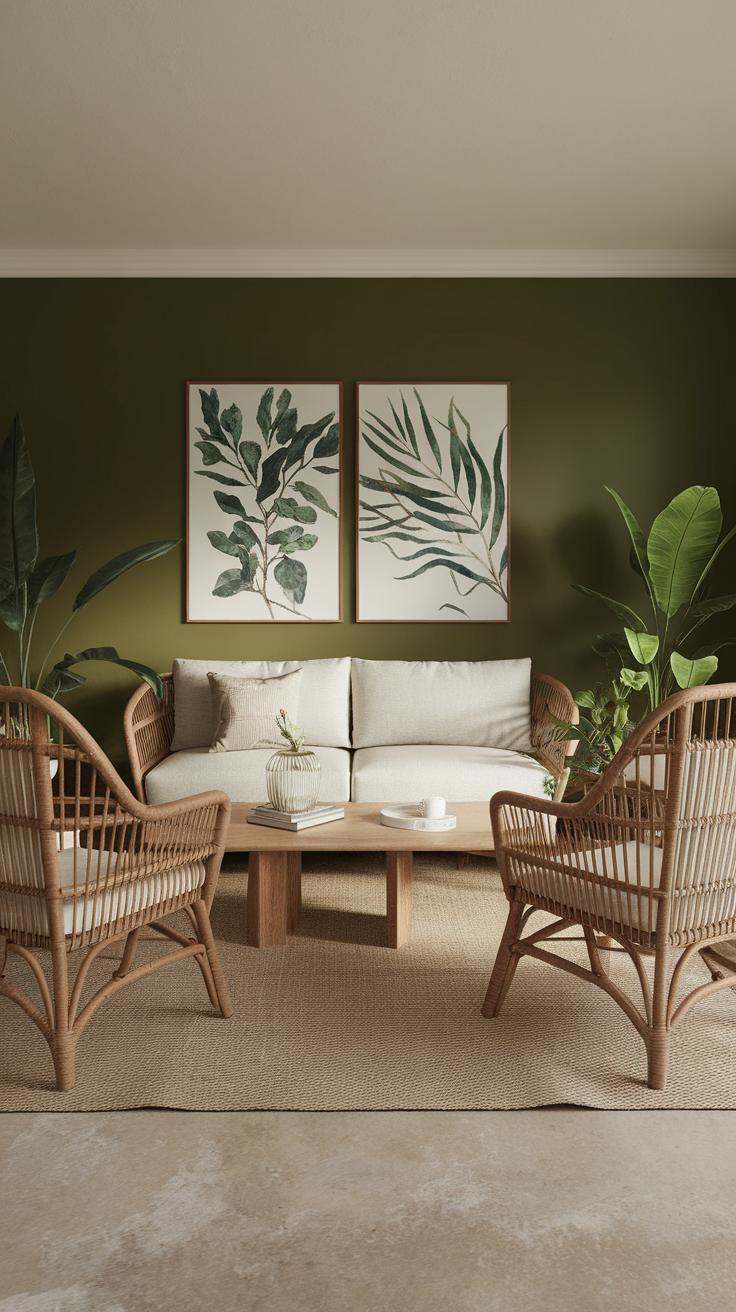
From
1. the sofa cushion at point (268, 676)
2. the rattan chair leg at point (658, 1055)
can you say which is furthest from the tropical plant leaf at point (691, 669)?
the rattan chair leg at point (658, 1055)

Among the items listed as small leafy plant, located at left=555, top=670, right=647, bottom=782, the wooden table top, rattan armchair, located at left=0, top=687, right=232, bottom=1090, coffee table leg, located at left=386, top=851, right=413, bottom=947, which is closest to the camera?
rattan armchair, located at left=0, top=687, right=232, bottom=1090

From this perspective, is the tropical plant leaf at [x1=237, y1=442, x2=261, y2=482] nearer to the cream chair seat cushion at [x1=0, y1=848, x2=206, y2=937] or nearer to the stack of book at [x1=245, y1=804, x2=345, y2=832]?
the stack of book at [x1=245, y1=804, x2=345, y2=832]

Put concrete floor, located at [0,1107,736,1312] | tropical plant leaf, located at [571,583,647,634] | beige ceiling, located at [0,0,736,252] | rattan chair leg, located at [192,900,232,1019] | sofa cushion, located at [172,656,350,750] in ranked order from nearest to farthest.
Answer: concrete floor, located at [0,1107,736,1312], rattan chair leg, located at [192,900,232,1019], beige ceiling, located at [0,0,736,252], tropical plant leaf, located at [571,583,647,634], sofa cushion, located at [172,656,350,750]

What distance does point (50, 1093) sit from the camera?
7.00ft

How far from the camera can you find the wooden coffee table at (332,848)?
2811 millimetres

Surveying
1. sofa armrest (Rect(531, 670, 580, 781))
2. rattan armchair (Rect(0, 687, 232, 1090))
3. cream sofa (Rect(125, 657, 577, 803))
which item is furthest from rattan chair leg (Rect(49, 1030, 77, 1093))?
sofa armrest (Rect(531, 670, 580, 781))

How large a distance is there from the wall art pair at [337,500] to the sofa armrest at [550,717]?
474 mm

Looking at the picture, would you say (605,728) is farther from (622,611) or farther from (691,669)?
(622,611)

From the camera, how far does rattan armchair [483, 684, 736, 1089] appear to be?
6.81 feet

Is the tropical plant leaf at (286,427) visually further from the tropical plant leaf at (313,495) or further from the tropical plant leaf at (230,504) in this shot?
the tropical plant leaf at (230,504)

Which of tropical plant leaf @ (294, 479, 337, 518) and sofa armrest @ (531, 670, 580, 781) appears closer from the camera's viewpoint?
sofa armrest @ (531, 670, 580, 781)

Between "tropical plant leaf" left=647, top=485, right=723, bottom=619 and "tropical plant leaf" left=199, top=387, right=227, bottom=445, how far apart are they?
2.15 metres

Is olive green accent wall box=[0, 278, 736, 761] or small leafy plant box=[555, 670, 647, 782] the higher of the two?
olive green accent wall box=[0, 278, 736, 761]

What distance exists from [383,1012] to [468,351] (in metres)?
3.28
